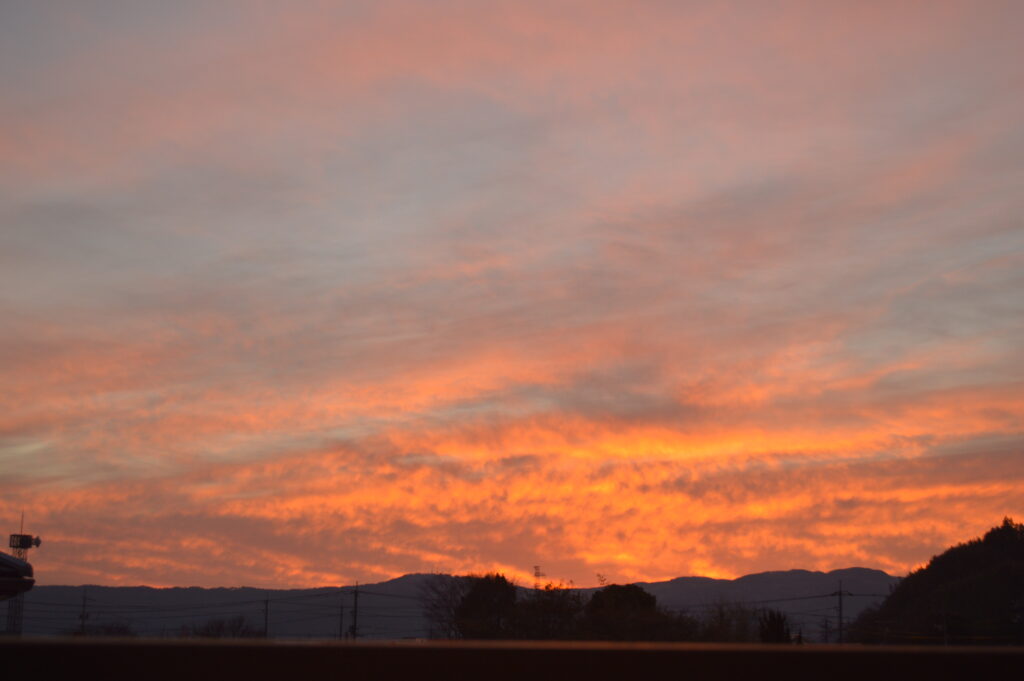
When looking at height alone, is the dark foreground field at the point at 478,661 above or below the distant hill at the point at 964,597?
above

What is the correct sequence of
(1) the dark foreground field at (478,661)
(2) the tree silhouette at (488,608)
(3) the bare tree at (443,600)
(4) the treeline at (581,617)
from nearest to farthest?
(1) the dark foreground field at (478,661), (4) the treeline at (581,617), (2) the tree silhouette at (488,608), (3) the bare tree at (443,600)

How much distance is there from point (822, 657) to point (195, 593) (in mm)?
180165

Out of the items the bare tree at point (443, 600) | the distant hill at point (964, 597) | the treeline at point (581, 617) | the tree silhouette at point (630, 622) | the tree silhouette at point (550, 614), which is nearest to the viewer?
the tree silhouette at point (630, 622)

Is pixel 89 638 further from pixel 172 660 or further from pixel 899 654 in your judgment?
pixel 899 654

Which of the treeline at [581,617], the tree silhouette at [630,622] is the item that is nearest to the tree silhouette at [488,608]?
the treeline at [581,617]

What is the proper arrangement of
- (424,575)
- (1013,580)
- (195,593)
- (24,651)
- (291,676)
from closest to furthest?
(24,651) < (291,676) < (1013,580) < (424,575) < (195,593)

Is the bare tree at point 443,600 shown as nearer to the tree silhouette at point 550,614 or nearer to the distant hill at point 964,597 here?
the tree silhouette at point 550,614

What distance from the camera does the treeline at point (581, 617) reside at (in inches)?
2223

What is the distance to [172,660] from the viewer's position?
228 cm

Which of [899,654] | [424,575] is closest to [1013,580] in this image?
[424,575]

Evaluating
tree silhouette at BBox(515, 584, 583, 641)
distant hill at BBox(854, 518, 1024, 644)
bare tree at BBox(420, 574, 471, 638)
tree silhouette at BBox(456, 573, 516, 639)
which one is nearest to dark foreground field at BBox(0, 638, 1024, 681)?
tree silhouette at BBox(515, 584, 583, 641)

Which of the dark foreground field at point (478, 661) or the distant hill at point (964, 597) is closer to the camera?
the dark foreground field at point (478, 661)

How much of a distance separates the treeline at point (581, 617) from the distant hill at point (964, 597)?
11.9m

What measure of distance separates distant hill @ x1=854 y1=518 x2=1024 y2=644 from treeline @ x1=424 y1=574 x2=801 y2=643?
11932 mm
